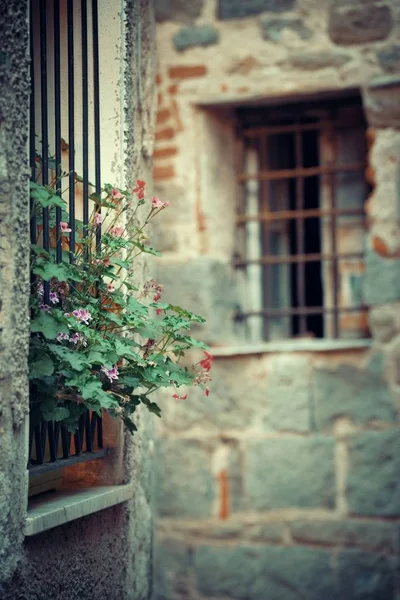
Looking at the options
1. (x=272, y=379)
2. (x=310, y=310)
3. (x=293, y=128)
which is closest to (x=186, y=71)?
(x=293, y=128)

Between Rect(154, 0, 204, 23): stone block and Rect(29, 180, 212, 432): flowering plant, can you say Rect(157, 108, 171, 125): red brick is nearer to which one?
Rect(154, 0, 204, 23): stone block

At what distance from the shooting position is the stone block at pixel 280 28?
4.85 m

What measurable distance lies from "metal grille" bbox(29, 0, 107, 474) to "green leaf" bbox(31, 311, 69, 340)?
0.08 m

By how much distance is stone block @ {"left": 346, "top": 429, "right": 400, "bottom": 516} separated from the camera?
4.65 metres

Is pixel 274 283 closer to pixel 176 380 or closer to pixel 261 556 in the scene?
pixel 261 556

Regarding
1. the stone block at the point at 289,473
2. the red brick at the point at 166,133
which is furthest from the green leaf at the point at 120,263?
the red brick at the point at 166,133

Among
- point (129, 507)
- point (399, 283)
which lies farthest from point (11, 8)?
point (399, 283)

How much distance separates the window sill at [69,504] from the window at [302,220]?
7.32 feet

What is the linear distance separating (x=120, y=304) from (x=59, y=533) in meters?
0.60

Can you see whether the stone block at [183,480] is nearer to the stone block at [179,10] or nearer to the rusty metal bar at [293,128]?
the rusty metal bar at [293,128]

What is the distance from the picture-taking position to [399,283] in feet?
15.4

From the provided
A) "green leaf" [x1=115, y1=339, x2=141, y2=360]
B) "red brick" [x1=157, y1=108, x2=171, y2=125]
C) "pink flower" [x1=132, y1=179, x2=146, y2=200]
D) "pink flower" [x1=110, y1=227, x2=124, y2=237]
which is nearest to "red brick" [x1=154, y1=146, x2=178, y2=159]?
"red brick" [x1=157, y1=108, x2=171, y2=125]

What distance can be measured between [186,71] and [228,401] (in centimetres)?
159

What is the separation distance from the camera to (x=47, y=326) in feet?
8.08
